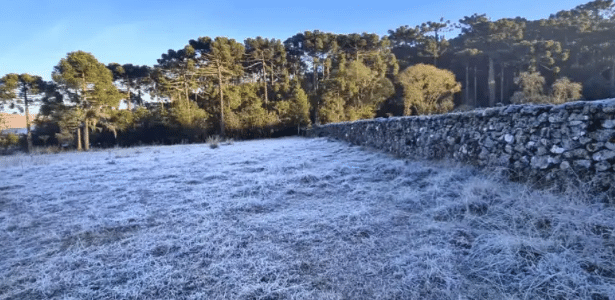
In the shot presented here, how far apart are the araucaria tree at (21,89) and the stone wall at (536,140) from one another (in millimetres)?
24002

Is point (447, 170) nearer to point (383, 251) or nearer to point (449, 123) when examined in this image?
point (449, 123)

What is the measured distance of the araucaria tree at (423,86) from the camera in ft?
78.1

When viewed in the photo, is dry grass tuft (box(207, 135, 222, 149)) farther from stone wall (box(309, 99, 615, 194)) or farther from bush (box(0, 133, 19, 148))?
bush (box(0, 133, 19, 148))

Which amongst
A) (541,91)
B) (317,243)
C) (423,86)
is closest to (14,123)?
(317,243)

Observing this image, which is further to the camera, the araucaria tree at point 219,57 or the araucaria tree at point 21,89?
the araucaria tree at point 219,57

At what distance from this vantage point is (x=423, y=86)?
24359mm

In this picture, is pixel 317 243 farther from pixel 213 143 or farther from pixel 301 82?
pixel 301 82

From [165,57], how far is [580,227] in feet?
85.0

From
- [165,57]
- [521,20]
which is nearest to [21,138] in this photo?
[165,57]

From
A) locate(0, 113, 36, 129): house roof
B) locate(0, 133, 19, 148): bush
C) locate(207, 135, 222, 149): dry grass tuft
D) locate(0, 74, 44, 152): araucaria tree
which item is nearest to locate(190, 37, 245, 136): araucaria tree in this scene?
locate(207, 135, 222, 149): dry grass tuft

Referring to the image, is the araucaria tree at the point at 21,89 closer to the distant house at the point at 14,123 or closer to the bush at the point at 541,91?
the distant house at the point at 14,123

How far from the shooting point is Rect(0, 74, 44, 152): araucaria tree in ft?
56.3

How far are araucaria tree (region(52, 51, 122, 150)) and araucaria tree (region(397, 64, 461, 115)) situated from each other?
75.8ft

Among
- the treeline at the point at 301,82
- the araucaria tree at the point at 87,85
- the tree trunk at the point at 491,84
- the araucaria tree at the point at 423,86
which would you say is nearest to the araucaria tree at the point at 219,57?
the treeline at the point at 301,82
